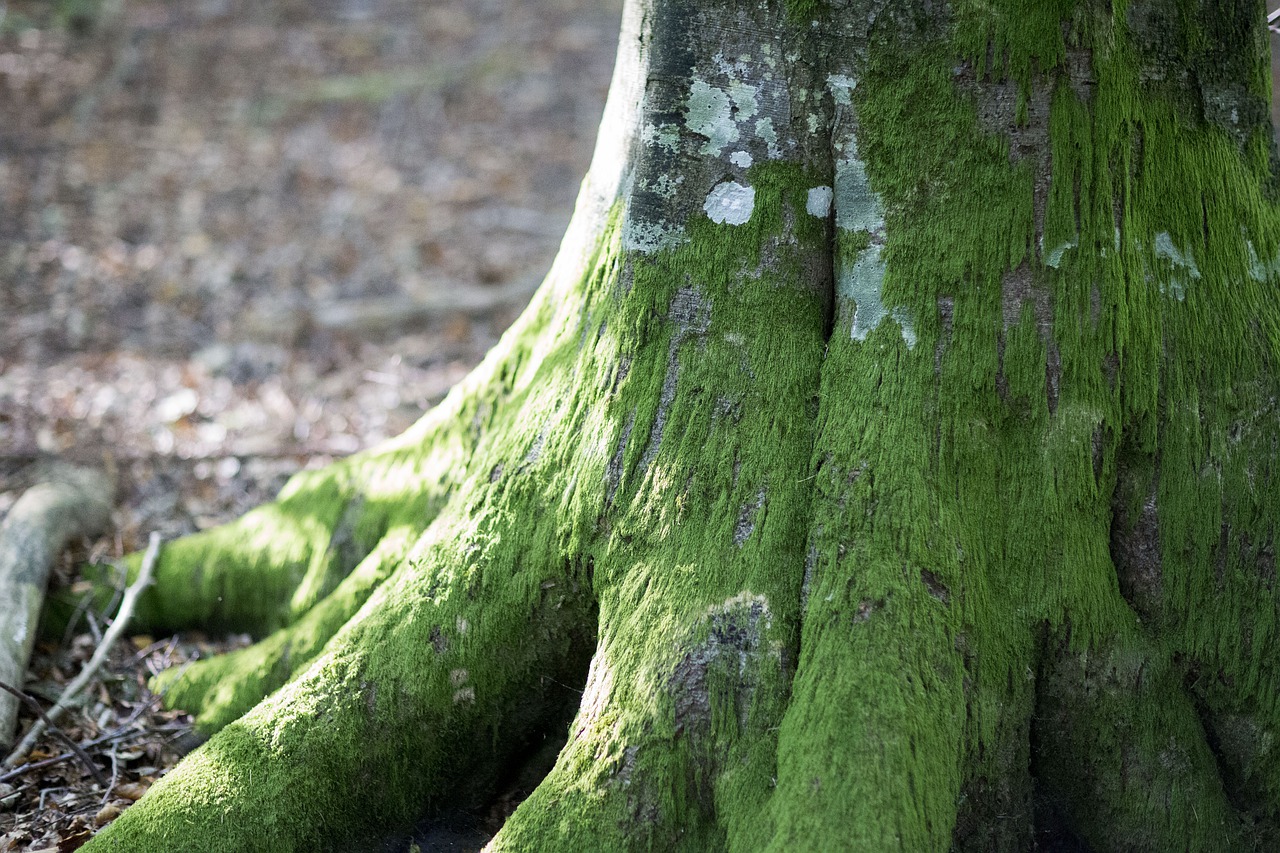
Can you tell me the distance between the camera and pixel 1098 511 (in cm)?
225

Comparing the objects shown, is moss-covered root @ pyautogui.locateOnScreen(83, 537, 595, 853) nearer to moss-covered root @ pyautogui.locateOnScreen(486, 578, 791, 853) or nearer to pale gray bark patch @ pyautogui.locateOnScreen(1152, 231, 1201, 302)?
moss-covered root @ pyautogui.locateOnScreen(486, 578, 791, 853)

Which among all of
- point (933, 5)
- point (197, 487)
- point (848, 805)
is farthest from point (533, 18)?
point (848, 805)

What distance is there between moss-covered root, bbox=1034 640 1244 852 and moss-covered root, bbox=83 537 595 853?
114cm

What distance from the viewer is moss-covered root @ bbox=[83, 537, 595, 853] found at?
7.87 feet

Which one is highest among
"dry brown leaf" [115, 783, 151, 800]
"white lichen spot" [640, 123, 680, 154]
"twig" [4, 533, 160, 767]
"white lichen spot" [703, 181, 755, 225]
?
"white lichen spot" [640, 123, 680, 154]

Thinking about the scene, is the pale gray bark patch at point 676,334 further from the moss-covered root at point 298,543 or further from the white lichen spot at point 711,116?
the moss-covered root at point 298,543

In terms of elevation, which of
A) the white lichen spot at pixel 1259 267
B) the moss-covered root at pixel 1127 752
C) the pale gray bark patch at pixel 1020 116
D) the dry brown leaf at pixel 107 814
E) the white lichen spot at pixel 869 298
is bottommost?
the dry brown leaf at pixel 107 814

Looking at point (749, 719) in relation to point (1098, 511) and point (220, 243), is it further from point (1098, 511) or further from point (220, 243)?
point (220, 243)

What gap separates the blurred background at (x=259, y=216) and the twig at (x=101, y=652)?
52cm

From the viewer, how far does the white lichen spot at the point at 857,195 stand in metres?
2.23

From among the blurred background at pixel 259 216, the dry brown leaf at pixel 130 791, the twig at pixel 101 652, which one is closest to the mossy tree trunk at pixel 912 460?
the dry brown leaf at pixel 130 791

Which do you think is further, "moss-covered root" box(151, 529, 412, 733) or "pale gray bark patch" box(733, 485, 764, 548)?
"moss-covered root" box(151, 529, 412, 733)

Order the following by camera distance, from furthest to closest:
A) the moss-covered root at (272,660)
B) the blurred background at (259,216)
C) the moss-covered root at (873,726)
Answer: the blurred background at (259,216), the moss-covered root at (272,660), the moss-covered root at (873,726)

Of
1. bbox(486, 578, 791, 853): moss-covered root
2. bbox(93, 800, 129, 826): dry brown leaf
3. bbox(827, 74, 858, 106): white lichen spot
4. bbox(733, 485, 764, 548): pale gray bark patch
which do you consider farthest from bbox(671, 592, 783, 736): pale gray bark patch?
bbox(93, 800, 129, 826): dry brown leaf
